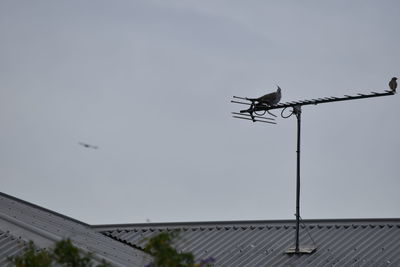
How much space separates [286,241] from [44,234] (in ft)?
24.0

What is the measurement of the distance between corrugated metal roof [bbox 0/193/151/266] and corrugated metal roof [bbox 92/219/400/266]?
1.28m

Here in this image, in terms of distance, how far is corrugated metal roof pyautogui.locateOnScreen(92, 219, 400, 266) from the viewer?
873 inches

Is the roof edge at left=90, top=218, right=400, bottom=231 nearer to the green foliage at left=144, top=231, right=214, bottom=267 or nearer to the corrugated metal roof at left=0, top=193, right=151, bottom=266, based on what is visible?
the corrugated metal roof at left=0, top=193, right=151, bottom=266

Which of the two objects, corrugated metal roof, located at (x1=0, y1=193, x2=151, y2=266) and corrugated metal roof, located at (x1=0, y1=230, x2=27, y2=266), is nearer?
corrugated metal roof, located at (x1=0, y1=230, x2=27, y2=266)

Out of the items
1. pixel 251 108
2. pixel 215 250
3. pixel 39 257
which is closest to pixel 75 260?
pixel 39 257

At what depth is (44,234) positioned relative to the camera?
2008 centimetres

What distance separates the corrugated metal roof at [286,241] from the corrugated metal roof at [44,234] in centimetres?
128

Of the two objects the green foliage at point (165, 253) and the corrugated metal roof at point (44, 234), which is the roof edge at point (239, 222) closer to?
the corrugated metal roof at point (44, 234)

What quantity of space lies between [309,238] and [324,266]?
250 cm

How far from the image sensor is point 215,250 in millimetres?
24516

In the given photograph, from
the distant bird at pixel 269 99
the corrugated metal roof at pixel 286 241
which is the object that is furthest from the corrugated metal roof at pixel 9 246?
the distant bird at pixel 269 99

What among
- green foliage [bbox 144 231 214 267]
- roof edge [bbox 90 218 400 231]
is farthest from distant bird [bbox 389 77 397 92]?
green foliage [bbox 144 231 214 267]

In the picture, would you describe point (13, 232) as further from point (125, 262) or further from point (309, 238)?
point (309, 238)

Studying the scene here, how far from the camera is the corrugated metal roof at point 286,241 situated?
72.7ft
